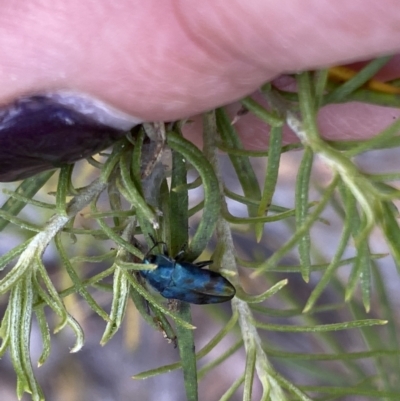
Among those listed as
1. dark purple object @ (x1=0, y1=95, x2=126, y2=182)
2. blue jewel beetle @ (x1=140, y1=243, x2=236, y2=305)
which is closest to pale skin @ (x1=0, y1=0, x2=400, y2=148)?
dark purple object @ (x1=0, y1=95, x2=126, y2=182)

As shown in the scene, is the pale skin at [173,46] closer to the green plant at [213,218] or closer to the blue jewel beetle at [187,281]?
the green plant at [213,218]

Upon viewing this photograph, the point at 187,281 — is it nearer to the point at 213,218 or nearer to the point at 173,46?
the point at 213,218

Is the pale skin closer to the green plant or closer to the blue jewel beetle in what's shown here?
the green plant

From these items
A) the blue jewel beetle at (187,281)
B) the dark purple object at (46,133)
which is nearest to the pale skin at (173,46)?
the dark purple object at (46,133)

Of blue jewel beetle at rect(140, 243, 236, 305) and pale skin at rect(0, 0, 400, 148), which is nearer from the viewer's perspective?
pale skin at rect(0, 0, 400, 148)

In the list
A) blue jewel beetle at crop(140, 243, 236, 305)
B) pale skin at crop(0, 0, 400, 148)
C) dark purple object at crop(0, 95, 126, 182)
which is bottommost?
blue jewel beetle at crop(140, 243, 236, 305)

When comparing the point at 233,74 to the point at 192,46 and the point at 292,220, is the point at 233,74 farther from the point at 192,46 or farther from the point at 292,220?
the point at 292,220
